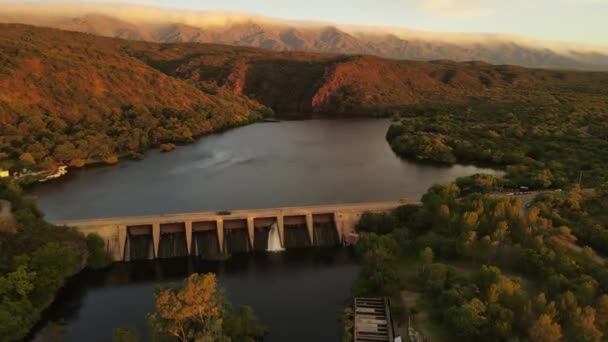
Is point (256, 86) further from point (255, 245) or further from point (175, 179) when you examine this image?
point (255, 245)

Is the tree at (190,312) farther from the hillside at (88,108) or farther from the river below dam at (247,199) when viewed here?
the hillside at (88,108)

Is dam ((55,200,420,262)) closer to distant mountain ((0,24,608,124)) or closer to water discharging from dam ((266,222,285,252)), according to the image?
water discharging from dam ((266,222,285,252))

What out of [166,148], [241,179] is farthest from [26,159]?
[241,179]

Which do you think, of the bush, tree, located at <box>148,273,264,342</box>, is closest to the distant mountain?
the bush

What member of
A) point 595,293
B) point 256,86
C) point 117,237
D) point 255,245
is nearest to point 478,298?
point 595,293

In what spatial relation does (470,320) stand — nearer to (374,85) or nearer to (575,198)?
(575,198)

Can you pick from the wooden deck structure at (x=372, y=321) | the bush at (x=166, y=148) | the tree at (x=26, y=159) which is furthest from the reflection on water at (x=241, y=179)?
the wooden deck structure at (x=372, y=321)
